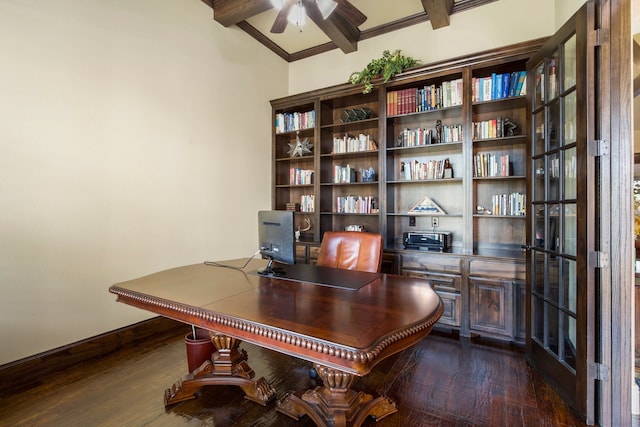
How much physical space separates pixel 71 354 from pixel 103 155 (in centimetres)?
149

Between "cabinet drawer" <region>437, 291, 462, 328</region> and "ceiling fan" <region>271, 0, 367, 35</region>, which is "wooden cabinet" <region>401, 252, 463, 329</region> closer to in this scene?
"cabinet drawer" <region>437, 291, 462, 328</region>

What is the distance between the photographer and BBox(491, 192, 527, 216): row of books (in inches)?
105

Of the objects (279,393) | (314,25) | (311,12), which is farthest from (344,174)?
(279,393)

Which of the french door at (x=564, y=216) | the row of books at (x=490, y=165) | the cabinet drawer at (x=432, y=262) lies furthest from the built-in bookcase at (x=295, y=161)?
the french door at (x=564, y=216)

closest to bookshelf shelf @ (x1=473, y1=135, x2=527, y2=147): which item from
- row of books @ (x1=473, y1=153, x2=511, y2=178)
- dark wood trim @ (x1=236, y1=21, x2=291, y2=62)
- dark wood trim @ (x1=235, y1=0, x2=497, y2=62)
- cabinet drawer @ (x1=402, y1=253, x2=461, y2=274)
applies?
row of books @ (x1=473, y1=153, x2=511, y2=178)

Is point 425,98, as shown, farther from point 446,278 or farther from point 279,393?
point 279,393

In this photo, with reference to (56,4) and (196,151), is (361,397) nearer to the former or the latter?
(196,151)

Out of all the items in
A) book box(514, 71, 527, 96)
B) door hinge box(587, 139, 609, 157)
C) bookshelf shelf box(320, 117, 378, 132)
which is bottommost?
door hinge box(587, 139, 609, 157)

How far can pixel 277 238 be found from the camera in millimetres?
1793

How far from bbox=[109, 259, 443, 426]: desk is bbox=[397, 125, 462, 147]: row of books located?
1.86 metres

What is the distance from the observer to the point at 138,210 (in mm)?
2504

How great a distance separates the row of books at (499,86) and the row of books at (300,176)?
203 cm

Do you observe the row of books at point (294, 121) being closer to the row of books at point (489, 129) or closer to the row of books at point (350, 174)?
the row of books at point (350, 174)

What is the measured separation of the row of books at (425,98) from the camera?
112 inches
